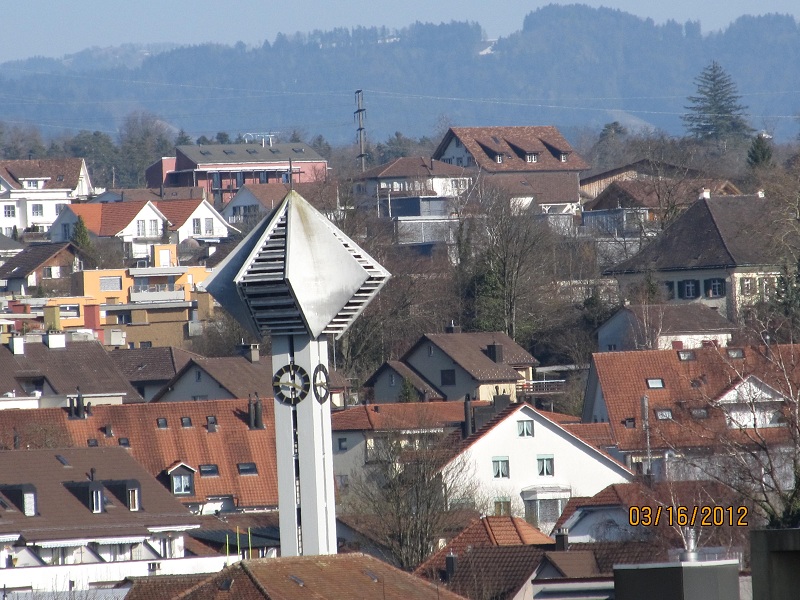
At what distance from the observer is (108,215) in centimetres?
10338

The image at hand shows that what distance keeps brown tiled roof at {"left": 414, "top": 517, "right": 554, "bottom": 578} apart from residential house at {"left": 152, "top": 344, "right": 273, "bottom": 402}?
903 inches

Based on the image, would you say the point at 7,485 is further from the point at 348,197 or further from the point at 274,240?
the point at 348,197

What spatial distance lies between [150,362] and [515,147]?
5342 cm

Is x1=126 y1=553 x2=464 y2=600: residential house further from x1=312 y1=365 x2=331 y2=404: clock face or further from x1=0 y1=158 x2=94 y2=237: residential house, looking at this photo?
x1=0 y1=158 x2=94 y2=237: residential house

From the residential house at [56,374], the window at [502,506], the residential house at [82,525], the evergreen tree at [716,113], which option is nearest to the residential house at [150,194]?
the evergreen tree at [716,113]

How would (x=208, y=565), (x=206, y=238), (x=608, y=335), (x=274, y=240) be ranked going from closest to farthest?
(x=274, y=240), (x=208, y=565), (x=608, y=335), (x=206, y=238)

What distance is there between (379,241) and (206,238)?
29059 millimetres

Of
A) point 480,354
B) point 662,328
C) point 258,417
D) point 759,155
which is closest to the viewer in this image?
point 258,417

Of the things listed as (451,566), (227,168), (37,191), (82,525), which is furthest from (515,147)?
(451,566)

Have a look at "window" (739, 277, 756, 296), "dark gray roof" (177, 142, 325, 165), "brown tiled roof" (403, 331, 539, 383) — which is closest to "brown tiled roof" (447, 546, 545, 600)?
"brown tiled roof" (403, 331, 539, 383)

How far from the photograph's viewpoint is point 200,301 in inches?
3191

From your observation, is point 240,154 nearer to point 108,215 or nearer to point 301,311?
point 108,215

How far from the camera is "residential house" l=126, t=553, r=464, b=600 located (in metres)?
26.1

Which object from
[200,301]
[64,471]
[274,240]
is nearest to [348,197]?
[200,301]
